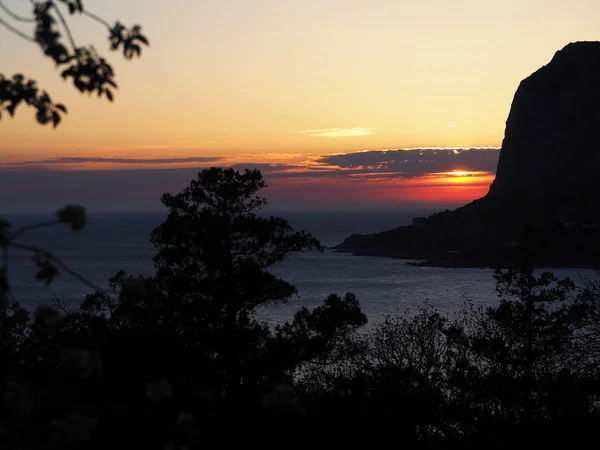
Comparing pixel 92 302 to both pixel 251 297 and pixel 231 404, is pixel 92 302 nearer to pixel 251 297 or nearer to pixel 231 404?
pixel 251 297

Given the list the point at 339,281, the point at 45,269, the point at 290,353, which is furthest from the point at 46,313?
the point at 339,281

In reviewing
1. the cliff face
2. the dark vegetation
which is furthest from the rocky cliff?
the dark vegetation

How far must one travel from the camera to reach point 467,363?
877 inches

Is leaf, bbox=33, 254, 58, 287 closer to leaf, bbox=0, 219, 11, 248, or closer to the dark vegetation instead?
leaf, bbox=0, 219, 11, 248

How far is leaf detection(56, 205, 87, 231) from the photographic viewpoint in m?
3.49

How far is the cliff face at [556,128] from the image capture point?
151625 millimetres

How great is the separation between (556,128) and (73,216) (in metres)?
169

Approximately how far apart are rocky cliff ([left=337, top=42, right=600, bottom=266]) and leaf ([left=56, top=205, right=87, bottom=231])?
11008 centimetres

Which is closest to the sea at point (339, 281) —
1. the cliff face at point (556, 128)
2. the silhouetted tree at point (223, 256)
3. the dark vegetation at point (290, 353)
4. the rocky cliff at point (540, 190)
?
the rocky cliff at point (540, 190)

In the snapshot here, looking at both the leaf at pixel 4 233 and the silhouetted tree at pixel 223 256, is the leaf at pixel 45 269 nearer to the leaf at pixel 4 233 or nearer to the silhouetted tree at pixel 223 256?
the leaf at pixel 4 233

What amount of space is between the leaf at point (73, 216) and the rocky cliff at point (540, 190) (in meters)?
110

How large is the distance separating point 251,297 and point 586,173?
141452 millimetres

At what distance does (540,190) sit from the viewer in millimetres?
148375

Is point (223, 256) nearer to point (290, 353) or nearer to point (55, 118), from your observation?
point (290, 353)
